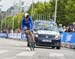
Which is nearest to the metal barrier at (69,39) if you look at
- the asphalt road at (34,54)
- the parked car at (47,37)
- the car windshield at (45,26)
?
the car windshield at (45,26)

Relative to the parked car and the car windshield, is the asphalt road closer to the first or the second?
the parked car

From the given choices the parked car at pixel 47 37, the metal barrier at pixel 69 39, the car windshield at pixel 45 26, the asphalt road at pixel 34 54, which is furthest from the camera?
the metal barrier at pixel 69 39

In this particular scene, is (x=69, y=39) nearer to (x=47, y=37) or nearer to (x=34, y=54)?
(x=47, y=37)

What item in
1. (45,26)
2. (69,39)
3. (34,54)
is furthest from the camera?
Answer: (69,39)

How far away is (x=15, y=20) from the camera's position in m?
142

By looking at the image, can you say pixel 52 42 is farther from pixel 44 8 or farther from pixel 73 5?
pixel 44 8

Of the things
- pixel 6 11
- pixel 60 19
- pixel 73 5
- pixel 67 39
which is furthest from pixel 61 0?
pixel 6 11

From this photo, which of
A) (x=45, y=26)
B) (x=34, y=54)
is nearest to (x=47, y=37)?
(x=45, y=26)

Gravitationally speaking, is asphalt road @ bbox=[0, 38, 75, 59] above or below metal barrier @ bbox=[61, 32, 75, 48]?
above

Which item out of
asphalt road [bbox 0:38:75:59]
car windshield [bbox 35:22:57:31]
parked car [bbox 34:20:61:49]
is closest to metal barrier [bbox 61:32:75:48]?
car windshield [bbox 35:22:57:31]

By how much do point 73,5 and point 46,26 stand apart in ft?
169

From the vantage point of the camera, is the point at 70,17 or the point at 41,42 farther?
the point at 70,17

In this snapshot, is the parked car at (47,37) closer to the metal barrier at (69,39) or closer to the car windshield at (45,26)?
the car windshield at (45,26)

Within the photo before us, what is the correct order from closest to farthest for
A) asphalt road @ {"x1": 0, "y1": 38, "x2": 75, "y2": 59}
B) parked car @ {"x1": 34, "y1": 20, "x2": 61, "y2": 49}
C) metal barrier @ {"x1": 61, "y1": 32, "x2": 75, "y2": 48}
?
asphalt road @ {"x1": 0, "y1": 38, "x2": 75, "y2": 59}, parked car @ {"x1": 34, "y1": 20, "x2": 61, "y2": 49}, metal barrier @ {"x1": 61, "y1": 32, "x2": 75, "y2": 48}
